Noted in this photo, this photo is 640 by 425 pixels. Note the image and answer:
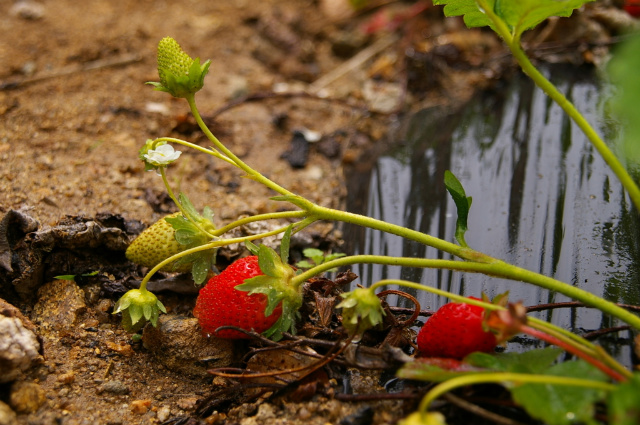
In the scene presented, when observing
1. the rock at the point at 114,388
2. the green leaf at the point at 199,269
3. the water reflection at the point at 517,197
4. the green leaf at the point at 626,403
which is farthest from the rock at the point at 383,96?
the green leaf at the point at 626,403

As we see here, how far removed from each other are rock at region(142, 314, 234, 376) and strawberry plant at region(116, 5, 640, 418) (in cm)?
6

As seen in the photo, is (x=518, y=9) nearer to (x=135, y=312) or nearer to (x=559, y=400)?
(x=559, y=400)

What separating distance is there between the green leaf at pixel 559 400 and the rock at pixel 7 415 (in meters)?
0.84

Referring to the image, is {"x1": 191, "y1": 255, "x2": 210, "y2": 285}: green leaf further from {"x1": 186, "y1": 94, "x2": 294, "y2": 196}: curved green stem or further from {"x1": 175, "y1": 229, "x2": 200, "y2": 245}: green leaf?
{"x1": 186, "y1": 94, "x2": 294, "y2": 196}: curved green stem

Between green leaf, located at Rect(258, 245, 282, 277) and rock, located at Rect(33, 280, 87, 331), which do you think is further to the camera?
rock, located at Rect(33, 280, 87, 331)

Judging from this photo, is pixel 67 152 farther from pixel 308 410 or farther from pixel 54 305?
pixel 308 410

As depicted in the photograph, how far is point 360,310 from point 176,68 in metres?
0.61

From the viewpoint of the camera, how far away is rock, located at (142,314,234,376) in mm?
1236

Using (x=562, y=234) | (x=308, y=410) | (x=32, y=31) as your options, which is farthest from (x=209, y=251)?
(x=32, y=31)

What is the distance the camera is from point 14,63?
2195 mm

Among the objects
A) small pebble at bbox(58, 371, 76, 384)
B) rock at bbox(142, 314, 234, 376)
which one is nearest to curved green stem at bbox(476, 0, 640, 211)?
rock at bbox(142, 314, 234, 376)

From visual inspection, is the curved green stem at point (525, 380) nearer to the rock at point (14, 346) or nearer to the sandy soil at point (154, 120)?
the sandy soil at point (154, 120)

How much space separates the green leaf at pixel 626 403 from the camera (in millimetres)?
758

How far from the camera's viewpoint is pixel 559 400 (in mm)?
855
